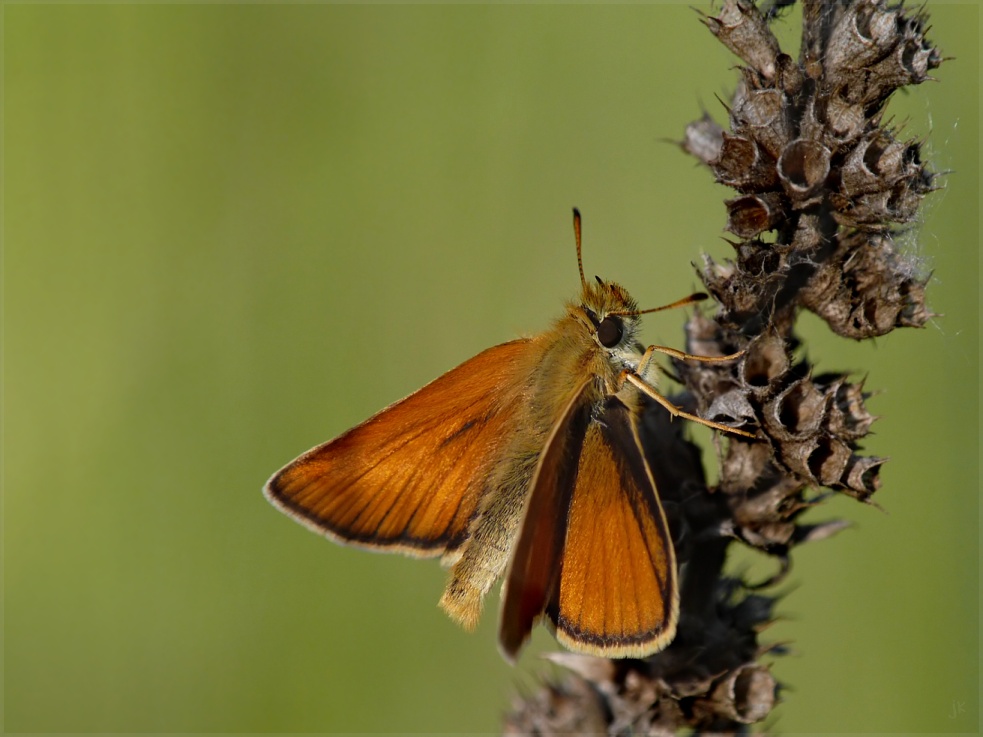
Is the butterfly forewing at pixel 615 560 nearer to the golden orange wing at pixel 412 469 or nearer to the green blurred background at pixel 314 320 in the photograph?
the golden orange wing at pixel 412 469

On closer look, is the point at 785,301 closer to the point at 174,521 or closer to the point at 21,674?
the point at 174,521

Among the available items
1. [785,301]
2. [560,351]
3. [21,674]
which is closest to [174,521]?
[21,674]

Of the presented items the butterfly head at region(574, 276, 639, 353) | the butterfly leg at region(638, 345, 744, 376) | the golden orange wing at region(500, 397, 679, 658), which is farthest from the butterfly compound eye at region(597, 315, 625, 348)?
the golden orange wing at region(500, 397, 679, 658)

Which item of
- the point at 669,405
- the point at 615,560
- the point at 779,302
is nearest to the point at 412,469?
the point at 615,560

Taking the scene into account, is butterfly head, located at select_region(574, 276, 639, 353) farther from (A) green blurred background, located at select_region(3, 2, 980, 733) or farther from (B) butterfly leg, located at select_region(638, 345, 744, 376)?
(A) green blurred background, located at select_region(3, 2, 980, 733)

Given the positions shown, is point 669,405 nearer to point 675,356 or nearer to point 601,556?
point 675,356

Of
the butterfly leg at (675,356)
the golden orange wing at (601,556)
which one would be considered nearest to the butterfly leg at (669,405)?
the butterfly leg at (675,356)
